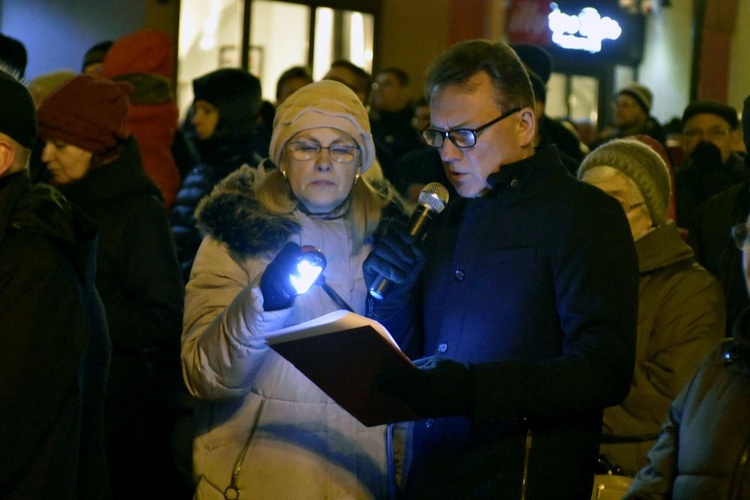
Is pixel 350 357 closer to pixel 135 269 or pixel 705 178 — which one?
pixel 135 269

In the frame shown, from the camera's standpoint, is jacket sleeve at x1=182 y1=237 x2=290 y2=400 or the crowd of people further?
jacket sleeve at x1=182 y1=237 x2=290 y2=400

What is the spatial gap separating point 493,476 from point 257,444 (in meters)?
0.86

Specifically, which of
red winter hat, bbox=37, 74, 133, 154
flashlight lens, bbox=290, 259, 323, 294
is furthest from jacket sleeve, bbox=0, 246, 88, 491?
red winter hat, bbox=37, 74, 133, 154

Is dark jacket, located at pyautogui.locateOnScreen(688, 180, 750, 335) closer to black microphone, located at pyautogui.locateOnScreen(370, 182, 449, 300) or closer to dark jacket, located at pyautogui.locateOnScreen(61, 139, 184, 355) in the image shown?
dark jacket, located at pyautogui.locateOnScreen(61, 139, 184, 355)

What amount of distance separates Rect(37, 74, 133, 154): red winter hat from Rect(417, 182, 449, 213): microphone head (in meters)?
2.56

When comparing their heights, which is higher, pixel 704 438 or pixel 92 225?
pixel 92 225

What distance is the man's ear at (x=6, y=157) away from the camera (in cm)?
388

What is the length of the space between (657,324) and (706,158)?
3.72 metres

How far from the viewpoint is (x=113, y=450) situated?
217 inches

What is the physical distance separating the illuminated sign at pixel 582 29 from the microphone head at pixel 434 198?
12458mm

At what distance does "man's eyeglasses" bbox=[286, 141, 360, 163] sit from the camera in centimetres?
403

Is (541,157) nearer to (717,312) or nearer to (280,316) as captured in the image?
(280,316)

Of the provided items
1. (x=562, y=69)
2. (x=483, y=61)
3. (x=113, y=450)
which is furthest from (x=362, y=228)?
(x=562, y=69)

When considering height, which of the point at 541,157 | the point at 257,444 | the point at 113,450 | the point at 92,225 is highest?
the point at 541,157
